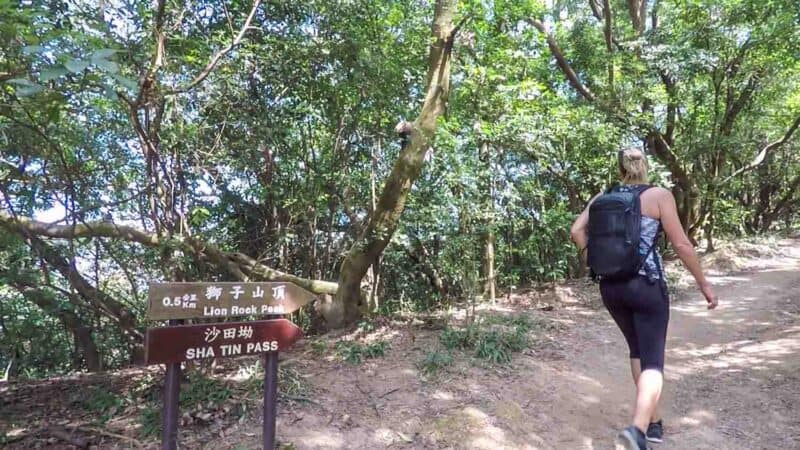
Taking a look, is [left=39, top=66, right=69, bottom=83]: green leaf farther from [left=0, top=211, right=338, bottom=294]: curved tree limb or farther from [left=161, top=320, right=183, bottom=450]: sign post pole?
[left=0, top=211, right=338, bottom=294]: curved tree limb

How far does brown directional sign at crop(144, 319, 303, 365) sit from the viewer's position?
2768mm

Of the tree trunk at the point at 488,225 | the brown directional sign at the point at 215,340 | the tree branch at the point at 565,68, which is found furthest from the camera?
the tree branch at the point at 565,68

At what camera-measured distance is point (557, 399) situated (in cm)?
414

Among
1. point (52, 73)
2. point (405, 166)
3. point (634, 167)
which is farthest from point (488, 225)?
point (52, 73)

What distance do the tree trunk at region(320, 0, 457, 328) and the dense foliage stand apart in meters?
0.02

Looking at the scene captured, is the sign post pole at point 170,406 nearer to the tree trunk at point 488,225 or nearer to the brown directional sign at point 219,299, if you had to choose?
the brown directional sign at point 219,299

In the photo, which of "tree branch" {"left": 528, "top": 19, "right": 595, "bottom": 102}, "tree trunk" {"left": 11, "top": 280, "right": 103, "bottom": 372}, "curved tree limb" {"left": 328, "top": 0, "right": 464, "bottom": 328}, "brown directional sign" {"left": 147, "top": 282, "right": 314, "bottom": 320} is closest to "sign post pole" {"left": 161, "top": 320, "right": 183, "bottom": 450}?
"brown directional sign" {"left": 147, "top": 282, "right": 314, "bottom": 320}

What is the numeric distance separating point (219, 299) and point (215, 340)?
9.6 inches

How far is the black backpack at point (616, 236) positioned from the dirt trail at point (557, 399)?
1.31m

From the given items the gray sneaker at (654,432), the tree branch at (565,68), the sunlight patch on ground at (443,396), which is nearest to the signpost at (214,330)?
the sunlight patch on ground at (443,396)

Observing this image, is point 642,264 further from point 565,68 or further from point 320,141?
point 565,68

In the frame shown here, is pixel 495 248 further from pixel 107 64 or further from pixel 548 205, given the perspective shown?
pixel 107 64

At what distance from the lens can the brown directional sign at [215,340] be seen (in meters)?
2.77

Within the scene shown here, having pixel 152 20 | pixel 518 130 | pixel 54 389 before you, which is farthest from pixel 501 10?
pixel 54 389
